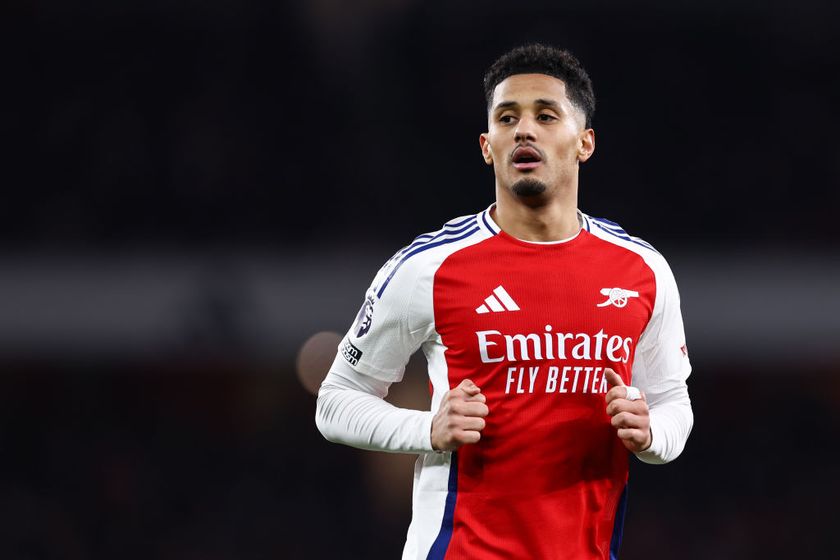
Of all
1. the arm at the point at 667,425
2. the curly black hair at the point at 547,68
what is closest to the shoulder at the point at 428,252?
the curly black hair at the point at 547,68

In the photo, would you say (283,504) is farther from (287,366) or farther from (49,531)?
(49,531)

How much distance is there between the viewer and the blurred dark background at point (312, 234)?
5.99 m

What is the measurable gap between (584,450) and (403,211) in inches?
173

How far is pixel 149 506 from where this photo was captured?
595 centimetres

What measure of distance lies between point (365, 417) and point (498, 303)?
15.5 inches

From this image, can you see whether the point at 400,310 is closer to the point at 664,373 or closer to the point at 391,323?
the point at 391,323

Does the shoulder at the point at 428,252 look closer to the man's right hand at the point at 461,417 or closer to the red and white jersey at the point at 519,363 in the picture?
the red and white jersey at the point at 519,363

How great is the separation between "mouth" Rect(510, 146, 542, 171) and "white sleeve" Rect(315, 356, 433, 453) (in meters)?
0.60

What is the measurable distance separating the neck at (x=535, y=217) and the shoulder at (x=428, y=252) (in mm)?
Result: 51

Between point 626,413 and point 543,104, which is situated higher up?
point 543,104

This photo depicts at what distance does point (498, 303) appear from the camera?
7.80 ft

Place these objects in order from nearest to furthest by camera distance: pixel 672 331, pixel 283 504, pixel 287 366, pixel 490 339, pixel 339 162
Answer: pixel 490 339 < pixel 672 331 < pixel 283 504 < pixel 287 366 < pixel 339 162

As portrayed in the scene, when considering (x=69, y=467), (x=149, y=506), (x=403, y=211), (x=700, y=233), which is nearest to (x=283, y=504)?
(x=149, y=506)

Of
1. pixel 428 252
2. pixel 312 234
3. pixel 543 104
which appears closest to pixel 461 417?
pixel 428 252
